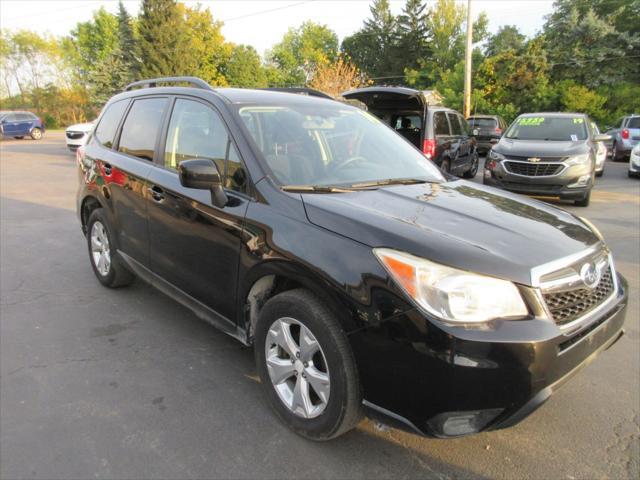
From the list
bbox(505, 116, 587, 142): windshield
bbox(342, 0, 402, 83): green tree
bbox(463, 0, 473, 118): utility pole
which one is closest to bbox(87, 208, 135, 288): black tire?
bbox(505, 116, 587, 142): windshield

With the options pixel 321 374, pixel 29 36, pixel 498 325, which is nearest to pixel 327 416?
pixel 321 374

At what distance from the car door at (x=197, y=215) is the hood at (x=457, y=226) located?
571 millimetres

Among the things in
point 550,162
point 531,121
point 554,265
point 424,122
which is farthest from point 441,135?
point 554,265

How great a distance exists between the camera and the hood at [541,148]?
322 inches

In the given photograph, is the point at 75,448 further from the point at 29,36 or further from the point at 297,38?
the point at 297,38

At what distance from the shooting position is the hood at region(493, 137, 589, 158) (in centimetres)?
819

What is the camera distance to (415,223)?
2244 mm

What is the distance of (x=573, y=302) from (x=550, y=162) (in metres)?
6.82

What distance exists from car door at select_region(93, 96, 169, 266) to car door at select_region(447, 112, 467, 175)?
7651 millimetres

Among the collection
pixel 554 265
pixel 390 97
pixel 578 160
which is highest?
pixel 390 97

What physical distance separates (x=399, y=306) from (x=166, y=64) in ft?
124

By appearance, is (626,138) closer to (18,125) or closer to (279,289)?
(279,289)

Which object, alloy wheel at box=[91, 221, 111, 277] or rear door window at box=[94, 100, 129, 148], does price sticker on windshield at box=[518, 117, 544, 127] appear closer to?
rear door window at box=[94, 100, 129, 148]

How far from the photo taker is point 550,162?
812cm
